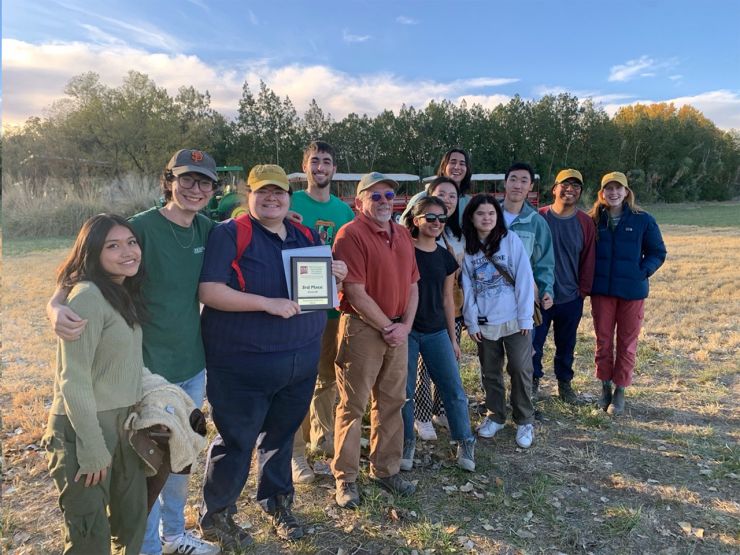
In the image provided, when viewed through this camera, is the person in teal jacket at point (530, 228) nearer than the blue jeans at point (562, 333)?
Yes

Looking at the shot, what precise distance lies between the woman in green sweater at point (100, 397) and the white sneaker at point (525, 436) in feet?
10.4

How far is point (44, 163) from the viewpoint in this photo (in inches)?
1159

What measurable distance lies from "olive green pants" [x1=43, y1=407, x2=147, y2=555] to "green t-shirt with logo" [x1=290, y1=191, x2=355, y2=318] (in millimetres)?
1859

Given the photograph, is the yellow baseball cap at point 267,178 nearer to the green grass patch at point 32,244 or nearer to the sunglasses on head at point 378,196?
the sunglasses on head at point 378,196

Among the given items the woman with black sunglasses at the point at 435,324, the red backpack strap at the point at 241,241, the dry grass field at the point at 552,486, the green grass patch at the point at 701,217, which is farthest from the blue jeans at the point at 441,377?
the green grass patch at the point at 701,217

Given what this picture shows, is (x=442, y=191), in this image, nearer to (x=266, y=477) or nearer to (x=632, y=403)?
(x=266, y=477)

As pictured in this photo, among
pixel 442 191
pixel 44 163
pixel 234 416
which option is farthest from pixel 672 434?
pixel 44 163

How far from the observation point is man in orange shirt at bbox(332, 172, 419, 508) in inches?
126

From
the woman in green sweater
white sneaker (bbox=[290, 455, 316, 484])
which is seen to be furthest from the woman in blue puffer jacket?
the woman in green sweater

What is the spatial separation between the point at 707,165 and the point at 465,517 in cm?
6430

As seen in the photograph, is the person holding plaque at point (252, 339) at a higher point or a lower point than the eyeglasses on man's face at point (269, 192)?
lower

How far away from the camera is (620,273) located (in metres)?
4.81

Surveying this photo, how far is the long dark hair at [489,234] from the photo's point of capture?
4.11 meters

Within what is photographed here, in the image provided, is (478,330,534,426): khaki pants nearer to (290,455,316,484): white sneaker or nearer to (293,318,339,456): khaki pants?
(293,318,339,456): khaki pants
